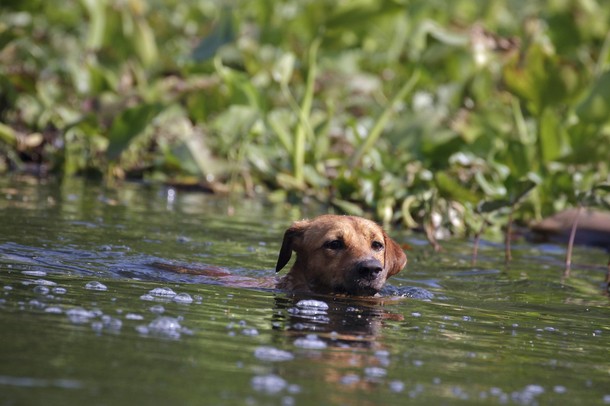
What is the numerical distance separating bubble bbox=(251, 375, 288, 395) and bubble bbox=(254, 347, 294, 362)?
34 centimetres

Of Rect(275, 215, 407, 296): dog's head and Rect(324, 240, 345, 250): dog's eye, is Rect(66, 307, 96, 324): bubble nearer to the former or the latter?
Rect(275, 215, 407, 296): dog's head

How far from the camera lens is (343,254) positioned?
693 cm

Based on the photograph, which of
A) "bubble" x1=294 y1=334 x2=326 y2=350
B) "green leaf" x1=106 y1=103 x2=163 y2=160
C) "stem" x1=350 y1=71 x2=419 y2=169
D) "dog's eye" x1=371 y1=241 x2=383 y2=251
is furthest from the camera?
"stem" x1=350 y1=71 x2=419 y2=169

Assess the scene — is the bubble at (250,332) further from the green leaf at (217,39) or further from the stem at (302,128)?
the stem at (302,128)

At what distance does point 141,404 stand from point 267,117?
27.4ft

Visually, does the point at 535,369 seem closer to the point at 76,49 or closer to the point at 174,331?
the point at 174,331

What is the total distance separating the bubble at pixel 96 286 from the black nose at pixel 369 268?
1.53 metres

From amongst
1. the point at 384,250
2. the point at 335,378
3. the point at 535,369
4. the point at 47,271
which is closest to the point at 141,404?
the point at 335,378

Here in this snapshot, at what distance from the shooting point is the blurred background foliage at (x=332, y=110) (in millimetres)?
10414

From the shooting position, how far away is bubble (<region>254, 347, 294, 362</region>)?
4.58 metres

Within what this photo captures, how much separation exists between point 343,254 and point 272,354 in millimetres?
2329

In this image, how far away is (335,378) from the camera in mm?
4320

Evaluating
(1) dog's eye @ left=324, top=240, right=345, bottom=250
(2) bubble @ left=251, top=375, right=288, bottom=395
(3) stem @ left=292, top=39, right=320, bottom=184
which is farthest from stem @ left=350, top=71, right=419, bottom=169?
(2) bubble @ left=251, top=375, right=288, bottom=395

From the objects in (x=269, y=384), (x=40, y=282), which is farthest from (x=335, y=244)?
(x=269, y=384)
